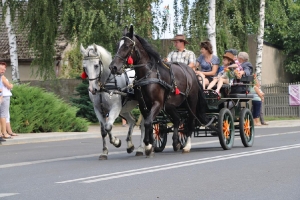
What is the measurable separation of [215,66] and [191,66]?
59 cm

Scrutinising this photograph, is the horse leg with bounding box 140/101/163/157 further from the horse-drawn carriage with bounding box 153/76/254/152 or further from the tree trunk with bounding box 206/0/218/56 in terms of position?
the tree trunk with bounding box 206/0/218/56

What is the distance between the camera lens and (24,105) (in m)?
23.1

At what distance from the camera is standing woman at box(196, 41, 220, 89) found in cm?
1592

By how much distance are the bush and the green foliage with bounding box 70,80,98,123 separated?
214 inches

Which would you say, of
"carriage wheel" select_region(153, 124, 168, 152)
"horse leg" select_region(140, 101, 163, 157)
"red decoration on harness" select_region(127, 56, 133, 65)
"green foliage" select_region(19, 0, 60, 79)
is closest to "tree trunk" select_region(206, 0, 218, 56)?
"green foliage" select_region(19, 0, 60, 79)

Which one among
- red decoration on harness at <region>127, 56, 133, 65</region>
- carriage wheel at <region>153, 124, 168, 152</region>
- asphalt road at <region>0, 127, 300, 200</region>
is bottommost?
asphalt road at <region>0, 127, 300, 200</region>

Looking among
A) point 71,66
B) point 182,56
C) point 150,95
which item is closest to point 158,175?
point 150,95

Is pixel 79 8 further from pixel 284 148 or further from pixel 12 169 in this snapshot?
pixel 12 169

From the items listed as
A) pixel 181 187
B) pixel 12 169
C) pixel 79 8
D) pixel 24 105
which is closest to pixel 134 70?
pixel 12 169

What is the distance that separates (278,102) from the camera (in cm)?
3741

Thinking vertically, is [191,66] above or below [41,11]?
below

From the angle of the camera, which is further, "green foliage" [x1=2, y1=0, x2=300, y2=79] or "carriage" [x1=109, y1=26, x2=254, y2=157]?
"green foliage" [x1=2, y1=0, x2=300, y2=79]

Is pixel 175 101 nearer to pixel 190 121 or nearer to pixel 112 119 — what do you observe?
pixel 190 121

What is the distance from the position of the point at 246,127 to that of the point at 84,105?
14806mm
